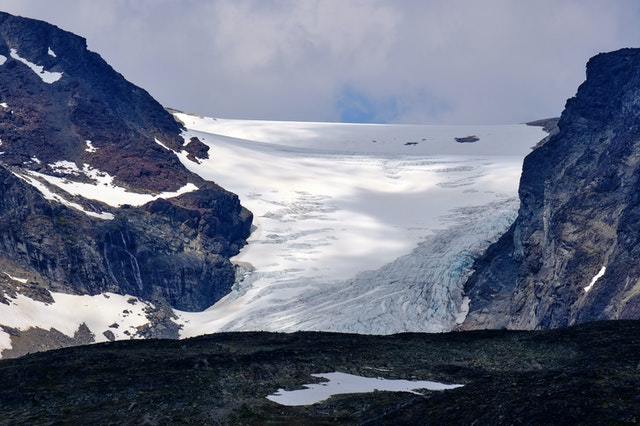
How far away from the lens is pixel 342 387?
63.3 m

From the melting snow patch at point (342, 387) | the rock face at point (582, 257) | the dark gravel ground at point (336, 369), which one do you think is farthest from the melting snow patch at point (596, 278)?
the melting snow patch at point (342, 387)

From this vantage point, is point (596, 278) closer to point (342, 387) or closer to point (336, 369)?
point (336, 369)

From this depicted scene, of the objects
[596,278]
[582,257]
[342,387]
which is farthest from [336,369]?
[582,257]

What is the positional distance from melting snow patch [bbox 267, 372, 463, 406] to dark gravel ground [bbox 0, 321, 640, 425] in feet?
3.38

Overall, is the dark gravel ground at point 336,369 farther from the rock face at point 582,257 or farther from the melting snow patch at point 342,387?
the rock face at point 582,257

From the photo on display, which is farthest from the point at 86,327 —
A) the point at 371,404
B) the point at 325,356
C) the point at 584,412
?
the point at 584,412

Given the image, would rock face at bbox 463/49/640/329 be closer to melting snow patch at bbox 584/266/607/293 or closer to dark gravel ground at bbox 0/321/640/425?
melting snow patch at bbox 584/266/607/293

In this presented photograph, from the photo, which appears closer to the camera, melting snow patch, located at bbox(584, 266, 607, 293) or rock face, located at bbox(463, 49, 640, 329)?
rock face, located at bbox(463, 49, 640, 329)

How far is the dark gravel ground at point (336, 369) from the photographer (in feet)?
157

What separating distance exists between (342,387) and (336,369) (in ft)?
15.3

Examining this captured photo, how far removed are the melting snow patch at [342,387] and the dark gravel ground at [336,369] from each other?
1031mm

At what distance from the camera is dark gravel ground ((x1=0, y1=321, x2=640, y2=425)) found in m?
47.9

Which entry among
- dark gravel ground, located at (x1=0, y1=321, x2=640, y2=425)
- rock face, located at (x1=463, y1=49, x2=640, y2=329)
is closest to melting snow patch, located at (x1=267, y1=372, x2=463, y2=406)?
dark gravel ground, located at (x1=0, y1=321, x2=640, y2=425)

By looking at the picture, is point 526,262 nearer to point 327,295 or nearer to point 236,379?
point 327,295
